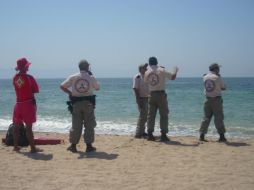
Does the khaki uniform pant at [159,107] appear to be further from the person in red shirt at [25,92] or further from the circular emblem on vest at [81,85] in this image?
the person in red shirt at [25,92]

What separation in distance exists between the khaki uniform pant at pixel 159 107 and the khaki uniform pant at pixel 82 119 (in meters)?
1.78

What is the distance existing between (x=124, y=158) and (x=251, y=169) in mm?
2250

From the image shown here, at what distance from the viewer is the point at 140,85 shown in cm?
923

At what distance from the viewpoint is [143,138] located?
30.7 ft

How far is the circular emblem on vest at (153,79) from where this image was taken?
8.53 meters

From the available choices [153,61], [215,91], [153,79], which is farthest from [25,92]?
[215,91]

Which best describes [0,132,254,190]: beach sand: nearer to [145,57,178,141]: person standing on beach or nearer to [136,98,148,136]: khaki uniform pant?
[145,57,178,141]: person standing on beach

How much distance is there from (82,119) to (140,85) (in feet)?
7.16

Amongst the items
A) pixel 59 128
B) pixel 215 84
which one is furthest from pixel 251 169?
pixel 59 128

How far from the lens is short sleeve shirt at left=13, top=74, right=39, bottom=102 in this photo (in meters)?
7.27

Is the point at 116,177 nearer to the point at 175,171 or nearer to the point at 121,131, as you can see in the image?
the point at 175,171

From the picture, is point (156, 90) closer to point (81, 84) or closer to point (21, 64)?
point (81, 84)

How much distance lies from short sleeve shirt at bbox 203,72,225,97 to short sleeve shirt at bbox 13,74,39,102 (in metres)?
3.80

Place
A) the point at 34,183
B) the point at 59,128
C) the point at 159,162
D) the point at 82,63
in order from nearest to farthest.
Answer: the point at 34,183
the point at 159,162
the point at 82,63
the point at 59,128
